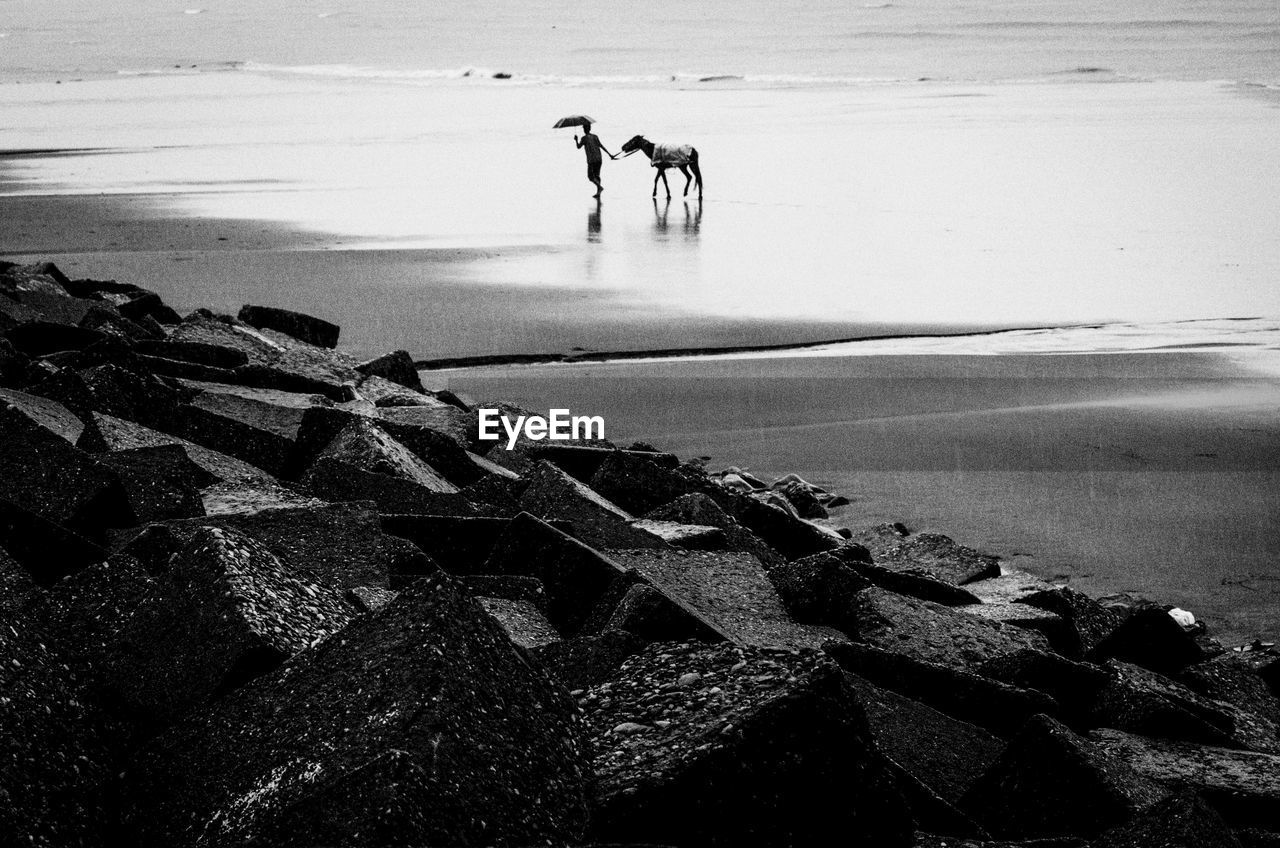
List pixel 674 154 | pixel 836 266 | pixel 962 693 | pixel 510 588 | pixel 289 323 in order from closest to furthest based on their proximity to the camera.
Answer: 1. pixel 962 693
2. pixel 510 588
3. pixel 289 323
4. pixel 836 266
5. pixel 674 154

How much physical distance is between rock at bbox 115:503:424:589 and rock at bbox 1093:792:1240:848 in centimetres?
191

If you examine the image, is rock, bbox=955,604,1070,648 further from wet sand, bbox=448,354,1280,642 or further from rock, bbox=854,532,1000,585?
wet sand, bbox=448,354,1280,642

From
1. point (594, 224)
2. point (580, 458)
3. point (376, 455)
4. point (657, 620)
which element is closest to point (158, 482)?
point (376, 455)

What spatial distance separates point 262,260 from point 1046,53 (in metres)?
42.3

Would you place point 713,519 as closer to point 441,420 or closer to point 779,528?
point 779,528

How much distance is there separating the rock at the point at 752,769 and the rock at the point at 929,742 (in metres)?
0.51

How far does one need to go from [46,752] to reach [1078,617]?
3.58 metres

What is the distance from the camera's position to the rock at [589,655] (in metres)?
2.84

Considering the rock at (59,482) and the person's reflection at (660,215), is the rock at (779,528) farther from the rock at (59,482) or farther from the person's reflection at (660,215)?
the person's reflection at (660,215)

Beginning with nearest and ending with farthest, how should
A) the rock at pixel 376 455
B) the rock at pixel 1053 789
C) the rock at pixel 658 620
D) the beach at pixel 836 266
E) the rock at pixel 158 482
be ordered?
1. the rock at pixel 1053 789
2. the rock at pixel 658 620
3. the rock at pixel 158 482
4. the rock at pixel 376 455
5. the beach at pixel 836 266

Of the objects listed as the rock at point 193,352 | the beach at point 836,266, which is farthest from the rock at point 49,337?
the beach at point 836,266

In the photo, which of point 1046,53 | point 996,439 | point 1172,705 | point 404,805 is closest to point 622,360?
point 996,439

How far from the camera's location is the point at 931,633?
381cm

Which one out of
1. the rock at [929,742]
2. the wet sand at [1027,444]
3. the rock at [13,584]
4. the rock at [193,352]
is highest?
A: the rock at [13,584]
